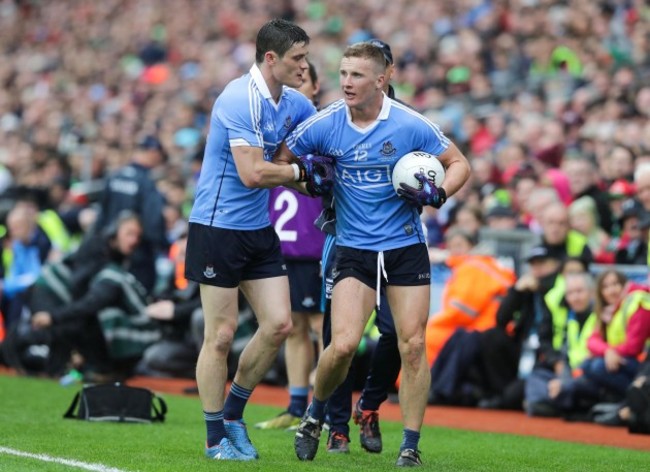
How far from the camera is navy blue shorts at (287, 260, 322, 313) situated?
10.3 metres

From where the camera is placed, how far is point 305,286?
1036 cm

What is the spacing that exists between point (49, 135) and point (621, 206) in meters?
14.7

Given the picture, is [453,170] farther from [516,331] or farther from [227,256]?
[516,331]

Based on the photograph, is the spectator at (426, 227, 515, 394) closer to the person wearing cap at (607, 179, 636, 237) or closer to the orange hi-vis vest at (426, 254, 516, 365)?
the orange hi-vis vest at (426, 254, 516, 365)

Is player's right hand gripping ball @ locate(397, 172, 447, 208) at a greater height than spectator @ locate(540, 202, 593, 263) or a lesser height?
greater

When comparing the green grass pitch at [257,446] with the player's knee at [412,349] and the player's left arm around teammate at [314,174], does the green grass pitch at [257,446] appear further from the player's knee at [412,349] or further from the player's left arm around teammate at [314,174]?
the player's left arm around teammate at [314,174]

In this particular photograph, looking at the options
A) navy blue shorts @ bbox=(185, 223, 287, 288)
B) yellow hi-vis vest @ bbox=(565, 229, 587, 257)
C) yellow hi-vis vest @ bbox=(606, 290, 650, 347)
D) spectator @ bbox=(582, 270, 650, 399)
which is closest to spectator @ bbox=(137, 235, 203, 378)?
yellow hi-vis vest @ bbox=(565, 229, 587, 257)

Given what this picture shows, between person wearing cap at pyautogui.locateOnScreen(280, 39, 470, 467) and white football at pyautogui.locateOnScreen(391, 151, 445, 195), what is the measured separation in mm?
65

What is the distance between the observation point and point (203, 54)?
28.9m

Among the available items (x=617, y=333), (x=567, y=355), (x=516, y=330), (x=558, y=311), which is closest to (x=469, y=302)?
(x=516, y=330)

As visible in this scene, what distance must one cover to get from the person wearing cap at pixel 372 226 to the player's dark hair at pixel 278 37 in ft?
1.06

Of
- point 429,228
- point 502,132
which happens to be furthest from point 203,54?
point 429,228

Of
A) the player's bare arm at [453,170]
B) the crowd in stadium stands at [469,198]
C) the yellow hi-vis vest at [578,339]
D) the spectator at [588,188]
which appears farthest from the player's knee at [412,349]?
the spectator at [588,188]

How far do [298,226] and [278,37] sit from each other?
2.54 metres
